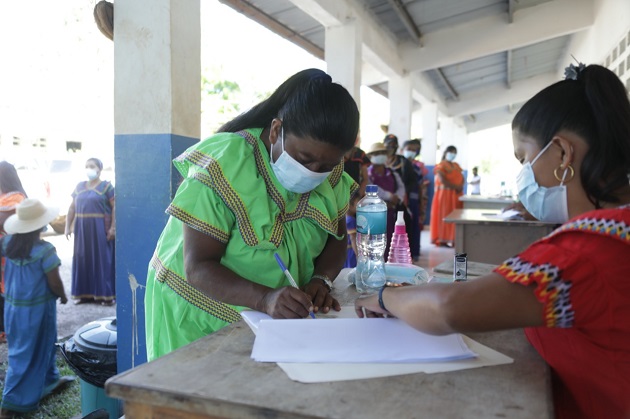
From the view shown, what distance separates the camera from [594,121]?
108 cm

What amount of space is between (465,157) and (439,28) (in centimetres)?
1164

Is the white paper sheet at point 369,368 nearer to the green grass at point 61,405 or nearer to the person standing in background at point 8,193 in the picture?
the green grass at point 61,405

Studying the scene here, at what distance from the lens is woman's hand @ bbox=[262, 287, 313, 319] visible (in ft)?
3.91

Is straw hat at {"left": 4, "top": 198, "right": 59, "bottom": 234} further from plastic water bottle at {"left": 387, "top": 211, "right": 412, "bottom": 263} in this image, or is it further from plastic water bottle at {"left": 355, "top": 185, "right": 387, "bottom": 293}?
plastic water bottle at {"left": 355, "top": 185, "right": 387, "bottom": 293}

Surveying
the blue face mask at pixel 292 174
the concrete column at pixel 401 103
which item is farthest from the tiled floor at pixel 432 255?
the blue face mask at pixel 292 174

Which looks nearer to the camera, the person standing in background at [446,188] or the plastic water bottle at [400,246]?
the plastic water bottle at [400,246]

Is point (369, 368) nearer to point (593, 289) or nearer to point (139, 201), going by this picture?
point (593, 289)

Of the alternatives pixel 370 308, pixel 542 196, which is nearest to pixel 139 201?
pixel 370 308

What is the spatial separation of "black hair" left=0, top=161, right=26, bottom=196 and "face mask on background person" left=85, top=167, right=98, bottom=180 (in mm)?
1445

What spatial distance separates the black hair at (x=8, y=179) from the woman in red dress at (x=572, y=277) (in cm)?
375

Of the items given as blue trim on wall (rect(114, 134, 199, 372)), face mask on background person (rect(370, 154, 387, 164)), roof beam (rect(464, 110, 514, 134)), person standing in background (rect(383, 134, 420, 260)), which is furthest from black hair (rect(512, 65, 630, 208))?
roof beam (rect(464, 110, 514, 134))

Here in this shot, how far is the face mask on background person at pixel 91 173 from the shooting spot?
18.1 feet

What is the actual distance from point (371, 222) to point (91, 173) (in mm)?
4686

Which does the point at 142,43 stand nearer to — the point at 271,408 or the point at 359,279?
the point at 359,279
